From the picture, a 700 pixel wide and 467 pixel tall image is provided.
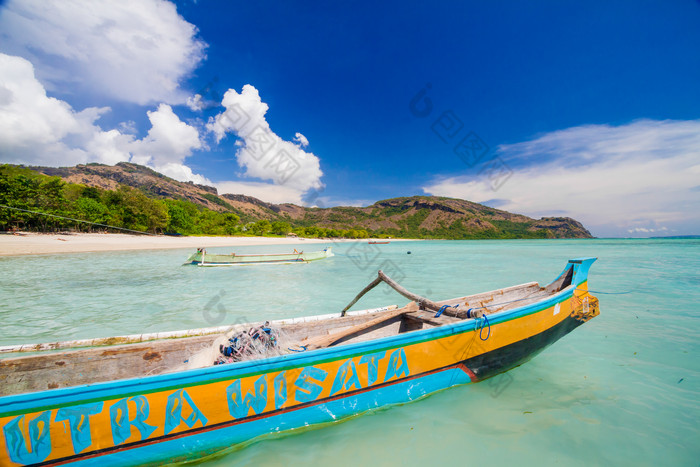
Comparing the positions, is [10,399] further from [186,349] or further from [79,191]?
[79,191]

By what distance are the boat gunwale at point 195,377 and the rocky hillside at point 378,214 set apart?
142131 mm

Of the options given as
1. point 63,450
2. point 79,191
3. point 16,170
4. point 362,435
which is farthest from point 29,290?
point 79,191

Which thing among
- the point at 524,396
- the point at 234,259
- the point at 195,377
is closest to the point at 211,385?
the point at 195,377

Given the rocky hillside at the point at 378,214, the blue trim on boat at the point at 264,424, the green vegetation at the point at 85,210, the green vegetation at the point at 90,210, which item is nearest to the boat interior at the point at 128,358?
the blue trim on boat at the point at 264,424

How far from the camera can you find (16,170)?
38.6 metres

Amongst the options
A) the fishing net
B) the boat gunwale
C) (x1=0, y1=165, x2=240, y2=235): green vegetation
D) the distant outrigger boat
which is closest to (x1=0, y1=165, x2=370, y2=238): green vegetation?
(x1=0, y1=165, x2=240, y2=235): green vegetation

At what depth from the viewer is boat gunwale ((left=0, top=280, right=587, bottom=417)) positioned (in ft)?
6.91

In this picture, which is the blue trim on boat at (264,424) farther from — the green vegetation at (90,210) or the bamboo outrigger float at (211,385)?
the green vegetation at (90,210)

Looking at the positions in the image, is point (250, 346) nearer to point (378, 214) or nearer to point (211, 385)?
point (211, 385)

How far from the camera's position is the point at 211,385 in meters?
2.62

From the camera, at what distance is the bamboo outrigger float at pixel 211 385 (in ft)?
7.35

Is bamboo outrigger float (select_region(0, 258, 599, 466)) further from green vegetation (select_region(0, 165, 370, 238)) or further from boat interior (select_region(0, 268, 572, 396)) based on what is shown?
green vegetation (select_region(0, 165, 370, 238))

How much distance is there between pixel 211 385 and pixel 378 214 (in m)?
178

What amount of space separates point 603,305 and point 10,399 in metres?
13.7
